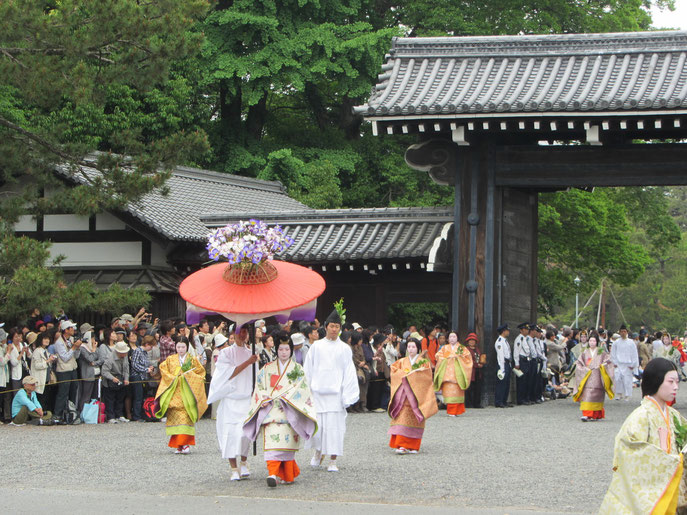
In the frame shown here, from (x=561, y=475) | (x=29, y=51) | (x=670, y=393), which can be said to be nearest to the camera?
(x=670, y=393)

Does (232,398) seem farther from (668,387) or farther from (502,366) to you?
(502,366)

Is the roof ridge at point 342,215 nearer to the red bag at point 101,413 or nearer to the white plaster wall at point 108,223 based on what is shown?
the white plaster wall at point 108,223

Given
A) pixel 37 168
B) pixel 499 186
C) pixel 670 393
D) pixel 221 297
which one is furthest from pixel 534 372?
pixel 670 393

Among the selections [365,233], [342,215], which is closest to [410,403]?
[365,233]

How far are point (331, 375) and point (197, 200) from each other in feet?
52.0

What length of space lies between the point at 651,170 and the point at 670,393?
12.3 meters

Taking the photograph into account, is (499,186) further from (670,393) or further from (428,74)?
(670,393)

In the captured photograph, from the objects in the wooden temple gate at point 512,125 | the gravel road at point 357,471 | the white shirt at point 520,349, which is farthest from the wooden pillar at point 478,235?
the gravel road at point 357,471

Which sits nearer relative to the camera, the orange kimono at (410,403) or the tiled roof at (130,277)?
the orange kimono at (410,403)

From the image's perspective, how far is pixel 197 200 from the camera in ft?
86.6

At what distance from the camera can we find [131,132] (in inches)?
653

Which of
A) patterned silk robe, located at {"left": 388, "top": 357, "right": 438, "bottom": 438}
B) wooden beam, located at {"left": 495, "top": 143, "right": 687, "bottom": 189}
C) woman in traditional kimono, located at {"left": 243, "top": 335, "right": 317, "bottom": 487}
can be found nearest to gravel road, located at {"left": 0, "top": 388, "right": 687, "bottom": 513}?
woman in traditional kimono, located at {"left": 243, "top": 335, "right": 317, "bottom": 487}

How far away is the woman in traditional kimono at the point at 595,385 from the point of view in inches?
660

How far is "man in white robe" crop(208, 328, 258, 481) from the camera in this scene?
32.8 feet
